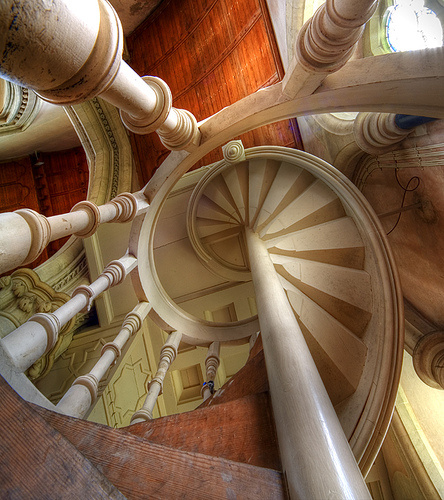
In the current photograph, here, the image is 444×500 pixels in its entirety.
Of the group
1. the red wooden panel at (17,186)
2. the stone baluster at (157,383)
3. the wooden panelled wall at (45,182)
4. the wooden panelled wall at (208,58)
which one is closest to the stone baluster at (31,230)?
the stone baluster at (157,383)

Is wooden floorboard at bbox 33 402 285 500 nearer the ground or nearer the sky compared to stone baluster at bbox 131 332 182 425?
nearer the ground

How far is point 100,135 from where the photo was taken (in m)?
6.63

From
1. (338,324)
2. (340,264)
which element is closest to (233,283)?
(340,264)

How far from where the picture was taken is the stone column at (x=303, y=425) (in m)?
1.18

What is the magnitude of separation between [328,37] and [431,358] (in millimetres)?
3115

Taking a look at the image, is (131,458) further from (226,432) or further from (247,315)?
(247,315)

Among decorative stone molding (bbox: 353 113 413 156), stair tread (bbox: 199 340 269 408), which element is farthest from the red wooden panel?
decorative stone molding (bbox: 353 113 413 156)

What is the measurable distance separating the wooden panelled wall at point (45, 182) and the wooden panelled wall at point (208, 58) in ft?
6.51

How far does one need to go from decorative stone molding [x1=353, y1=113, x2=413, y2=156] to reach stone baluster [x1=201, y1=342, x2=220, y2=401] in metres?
2.82

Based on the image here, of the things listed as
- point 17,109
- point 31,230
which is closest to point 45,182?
point 17,109

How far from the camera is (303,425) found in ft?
4.83

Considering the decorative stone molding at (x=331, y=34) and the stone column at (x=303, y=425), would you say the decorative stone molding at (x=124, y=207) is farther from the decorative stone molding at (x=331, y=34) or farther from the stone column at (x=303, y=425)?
the decorative stone molding at (x=331, y=34)

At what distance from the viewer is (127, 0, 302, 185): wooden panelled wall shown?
5.56 metres

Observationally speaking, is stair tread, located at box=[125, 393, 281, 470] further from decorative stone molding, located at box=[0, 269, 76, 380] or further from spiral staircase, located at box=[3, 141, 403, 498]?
decorative stone molding, located at box=[0, 269, 76, 380]
